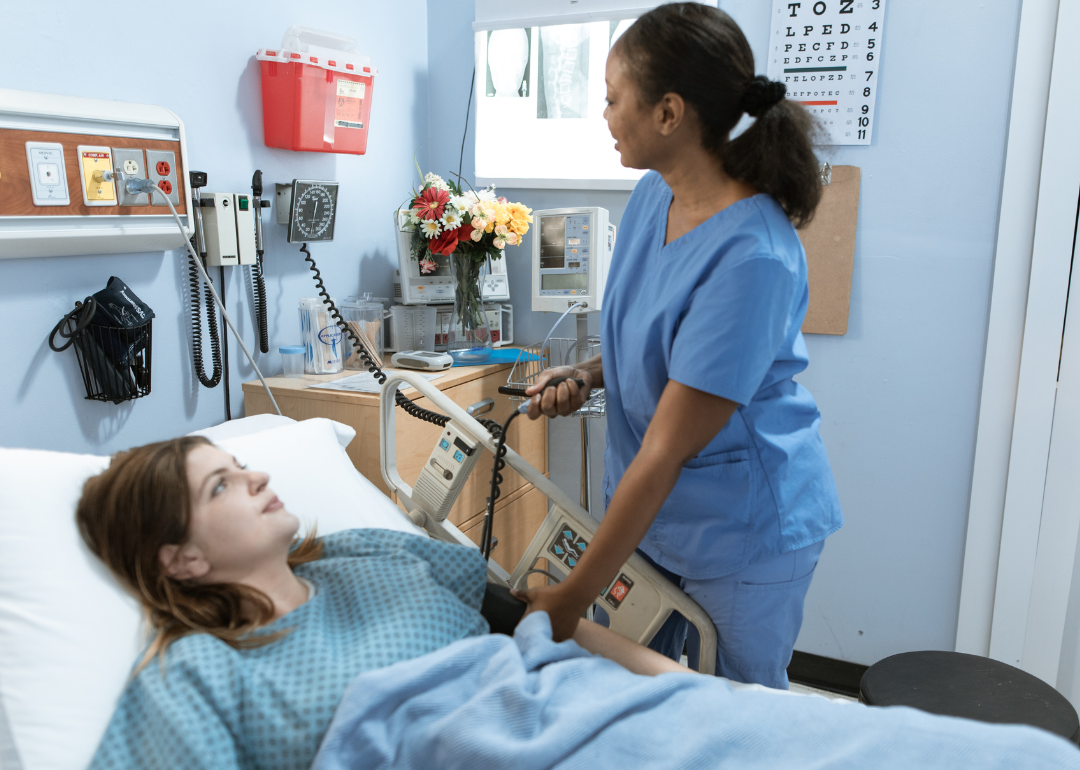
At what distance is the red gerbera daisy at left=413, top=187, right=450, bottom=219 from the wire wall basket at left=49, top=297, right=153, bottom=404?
86 cm

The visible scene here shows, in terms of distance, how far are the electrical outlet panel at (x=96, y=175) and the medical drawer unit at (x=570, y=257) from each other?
112 centimetres

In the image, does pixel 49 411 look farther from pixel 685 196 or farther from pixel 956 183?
pixel 956 183

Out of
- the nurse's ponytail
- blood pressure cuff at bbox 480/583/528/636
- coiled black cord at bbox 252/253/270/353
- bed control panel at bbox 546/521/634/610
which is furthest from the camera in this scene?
coiled black cord at bbox 252/253/270/353

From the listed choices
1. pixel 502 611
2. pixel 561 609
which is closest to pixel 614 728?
pixel 561 609

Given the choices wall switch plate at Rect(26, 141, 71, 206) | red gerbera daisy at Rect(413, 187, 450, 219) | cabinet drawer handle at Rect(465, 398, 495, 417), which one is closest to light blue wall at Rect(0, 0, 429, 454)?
wall switch plate at Rect(26, 141, 71, 206)

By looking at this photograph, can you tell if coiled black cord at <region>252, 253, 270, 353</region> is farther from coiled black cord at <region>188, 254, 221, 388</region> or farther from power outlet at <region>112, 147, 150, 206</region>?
power outlet at <region>112, 147, 150, 206</region>

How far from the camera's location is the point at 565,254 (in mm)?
2316

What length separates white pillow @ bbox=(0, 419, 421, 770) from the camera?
3.25 ft

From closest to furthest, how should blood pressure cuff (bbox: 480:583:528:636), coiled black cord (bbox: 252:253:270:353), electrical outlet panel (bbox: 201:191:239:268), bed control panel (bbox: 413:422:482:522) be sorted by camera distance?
blood pressure cuff (bbox: 480:583:528:636), bed control panel (bbox: 413:422:482:522), electrical outlet panel (bbox: 201:191:239:268), coiled black cord (bbox: 252:253:270:353)

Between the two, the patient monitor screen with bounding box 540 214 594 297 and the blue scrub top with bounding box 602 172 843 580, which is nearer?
the blue scrub top with bounding box 602 172 843 580

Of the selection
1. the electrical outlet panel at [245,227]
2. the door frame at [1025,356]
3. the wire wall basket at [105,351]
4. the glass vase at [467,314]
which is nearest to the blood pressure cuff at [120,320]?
the wire wall basket at [105,351]

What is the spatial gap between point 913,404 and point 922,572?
488mm

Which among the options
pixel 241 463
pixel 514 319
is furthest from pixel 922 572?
pixel 241 463

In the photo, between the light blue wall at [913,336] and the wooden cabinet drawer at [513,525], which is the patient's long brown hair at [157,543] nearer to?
the wooden cabinet drawer at [513,525]
